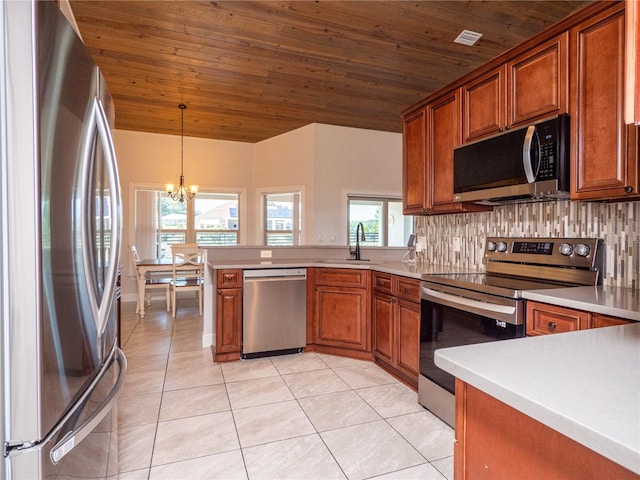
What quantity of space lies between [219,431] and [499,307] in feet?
5.48

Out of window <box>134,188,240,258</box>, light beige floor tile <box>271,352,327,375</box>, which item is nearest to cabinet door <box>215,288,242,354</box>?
light beige floor tile <box>271,352,327,375</box>

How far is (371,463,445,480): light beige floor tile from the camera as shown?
5.47ft

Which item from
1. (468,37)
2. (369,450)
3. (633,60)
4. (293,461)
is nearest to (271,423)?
(293,461)

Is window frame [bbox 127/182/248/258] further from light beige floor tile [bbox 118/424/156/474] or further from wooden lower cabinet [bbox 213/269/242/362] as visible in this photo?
light beige floor tile [bbox 118/424/156/474]

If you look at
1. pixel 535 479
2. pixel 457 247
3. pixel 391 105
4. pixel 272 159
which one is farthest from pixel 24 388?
pixel 272 159

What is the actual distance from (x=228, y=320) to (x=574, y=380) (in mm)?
2779

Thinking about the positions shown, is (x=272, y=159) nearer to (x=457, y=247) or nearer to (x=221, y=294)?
(x=221, y=294)

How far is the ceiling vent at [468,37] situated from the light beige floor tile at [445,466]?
3.30 meters

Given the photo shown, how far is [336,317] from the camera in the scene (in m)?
3.26

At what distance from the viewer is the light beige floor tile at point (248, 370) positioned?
2.81 m

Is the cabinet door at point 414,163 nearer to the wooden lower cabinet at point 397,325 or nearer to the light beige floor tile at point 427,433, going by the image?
the wooden lower cabinet at point 397,325

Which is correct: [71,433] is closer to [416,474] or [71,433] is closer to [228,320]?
[416,474]

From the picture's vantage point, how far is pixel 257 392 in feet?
8.37

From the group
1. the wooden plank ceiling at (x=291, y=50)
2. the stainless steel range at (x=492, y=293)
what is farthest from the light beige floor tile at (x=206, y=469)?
the wooden plank ceiling at (x=291, y=50)
